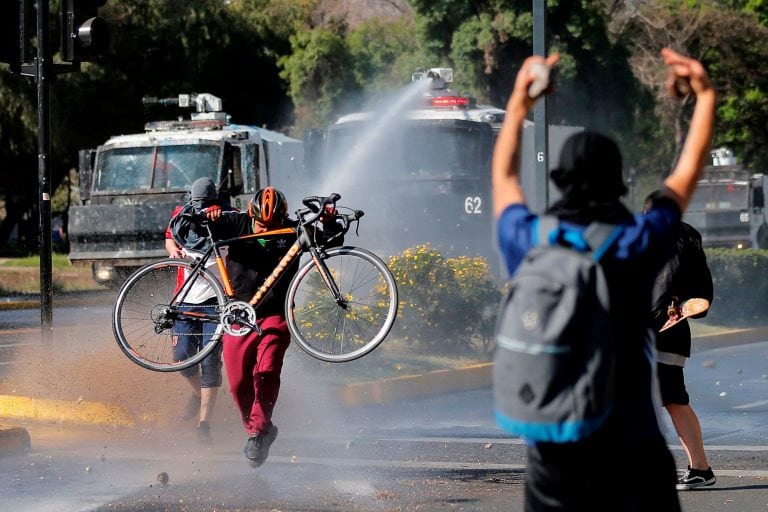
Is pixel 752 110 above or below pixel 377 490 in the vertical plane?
above

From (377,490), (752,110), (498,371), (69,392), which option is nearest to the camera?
(498,371)

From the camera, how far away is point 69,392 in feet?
35.4

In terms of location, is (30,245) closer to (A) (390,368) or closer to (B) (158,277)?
(A) (390,368)

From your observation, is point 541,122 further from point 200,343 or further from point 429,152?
point 200,343

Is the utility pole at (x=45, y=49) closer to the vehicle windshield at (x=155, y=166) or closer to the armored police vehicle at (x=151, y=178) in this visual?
the armored police vehicle at (x=151, y=178)

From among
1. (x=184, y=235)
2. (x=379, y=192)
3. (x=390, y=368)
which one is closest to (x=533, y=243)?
(x=184, y=235)

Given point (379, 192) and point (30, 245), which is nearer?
point (379, 192)

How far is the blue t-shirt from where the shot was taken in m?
3.66

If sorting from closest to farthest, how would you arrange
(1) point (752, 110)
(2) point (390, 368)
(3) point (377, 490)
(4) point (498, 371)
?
(4) point (498, 371)
(3) point (377, 490)
(2) point (390, 368)
(1) point (752, 110)

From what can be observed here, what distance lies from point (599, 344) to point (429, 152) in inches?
575

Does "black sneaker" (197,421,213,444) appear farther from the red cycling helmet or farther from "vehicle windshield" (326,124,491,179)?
"vehicle windshield" (326,124,491,179)

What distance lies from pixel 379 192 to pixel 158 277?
920 cm

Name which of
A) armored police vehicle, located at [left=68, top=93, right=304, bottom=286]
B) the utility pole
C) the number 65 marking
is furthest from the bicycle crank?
armored police vehicle, located at [left=68, top=93, right=304, bottom=286]

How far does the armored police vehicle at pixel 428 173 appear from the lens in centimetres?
1767
